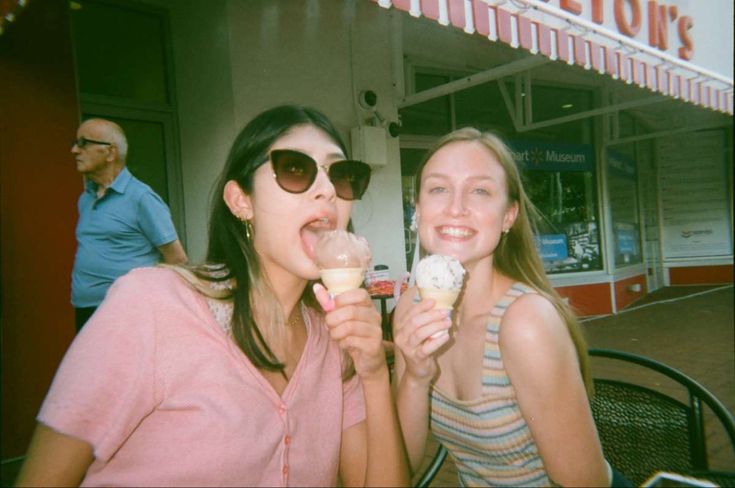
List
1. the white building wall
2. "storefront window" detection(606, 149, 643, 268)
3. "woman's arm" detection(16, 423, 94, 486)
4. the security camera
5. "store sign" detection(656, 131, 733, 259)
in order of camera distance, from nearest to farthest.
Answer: "woman's arm" detection(16, 423, 94, 486)
the white building wall
the security camera
"storefront window" detection(606, 149, 643, 268)
"store sign" detection(656, 131, 733, 259)

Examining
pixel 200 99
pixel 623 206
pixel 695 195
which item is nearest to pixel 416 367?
pixel 200 99

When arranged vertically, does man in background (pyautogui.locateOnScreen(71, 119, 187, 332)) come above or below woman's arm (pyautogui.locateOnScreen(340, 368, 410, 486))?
above

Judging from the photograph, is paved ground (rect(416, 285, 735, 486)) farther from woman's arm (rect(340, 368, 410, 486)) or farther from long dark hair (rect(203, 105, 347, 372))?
long dark hair (rect(203, 105, 347, 372))

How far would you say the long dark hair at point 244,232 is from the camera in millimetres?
1521

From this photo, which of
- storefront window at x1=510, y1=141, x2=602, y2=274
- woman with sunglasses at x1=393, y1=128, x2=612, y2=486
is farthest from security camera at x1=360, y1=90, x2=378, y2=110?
woman with sunglasses at x1=393, y1=128, x2=612, y2=486

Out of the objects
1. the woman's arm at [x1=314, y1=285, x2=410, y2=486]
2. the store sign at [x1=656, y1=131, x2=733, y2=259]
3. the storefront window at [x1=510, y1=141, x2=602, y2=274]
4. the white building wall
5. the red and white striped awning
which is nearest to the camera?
the woman's arm at [x1=314, y1=285, x2=410, y2=486]

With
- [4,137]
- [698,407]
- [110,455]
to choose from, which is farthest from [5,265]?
[698,407]

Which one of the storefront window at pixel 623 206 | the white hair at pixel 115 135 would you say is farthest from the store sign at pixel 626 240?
the white hair at pixel 115 135

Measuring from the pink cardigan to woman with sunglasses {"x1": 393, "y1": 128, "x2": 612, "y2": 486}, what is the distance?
1.70ft

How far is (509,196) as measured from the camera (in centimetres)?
196

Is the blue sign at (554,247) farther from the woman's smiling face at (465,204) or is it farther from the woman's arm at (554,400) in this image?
the woman's arm at (554,400)

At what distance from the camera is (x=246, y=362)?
4.63 feet

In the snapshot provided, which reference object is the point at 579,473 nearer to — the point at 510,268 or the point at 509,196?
the point at 510,268

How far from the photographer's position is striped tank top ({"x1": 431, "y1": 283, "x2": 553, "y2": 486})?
1573mm
